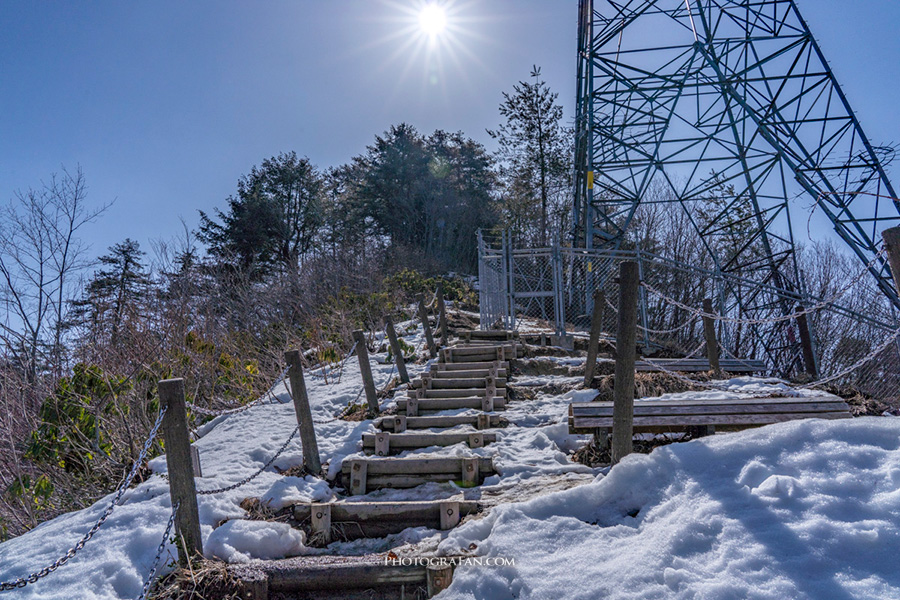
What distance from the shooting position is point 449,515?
427cm

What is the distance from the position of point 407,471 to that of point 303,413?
1188 mm

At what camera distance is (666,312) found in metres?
16.3

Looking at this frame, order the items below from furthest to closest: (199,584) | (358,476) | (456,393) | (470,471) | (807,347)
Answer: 1. (807,347)
2. (456,393)
3. (358,476)
4. (470,471)
5. (199,584)

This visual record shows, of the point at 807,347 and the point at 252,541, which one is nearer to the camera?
the point at 252,541

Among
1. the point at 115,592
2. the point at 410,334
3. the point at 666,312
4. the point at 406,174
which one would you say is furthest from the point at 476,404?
the point at 406,174

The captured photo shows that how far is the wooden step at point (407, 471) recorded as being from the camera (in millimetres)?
5176

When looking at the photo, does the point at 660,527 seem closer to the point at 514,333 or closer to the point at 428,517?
the point at 428,517

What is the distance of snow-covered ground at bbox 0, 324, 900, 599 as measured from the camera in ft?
Answer: 8.59

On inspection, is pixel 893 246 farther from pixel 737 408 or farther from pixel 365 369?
pixel 365 369

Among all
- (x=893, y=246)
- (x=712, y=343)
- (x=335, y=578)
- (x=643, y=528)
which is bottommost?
(x=335, y=578)

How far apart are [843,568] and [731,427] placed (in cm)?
267

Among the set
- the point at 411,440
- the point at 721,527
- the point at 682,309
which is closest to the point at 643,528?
the point at 721,527

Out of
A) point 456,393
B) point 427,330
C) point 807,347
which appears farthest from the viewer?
point 427,330

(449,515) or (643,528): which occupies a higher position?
(643,528)
